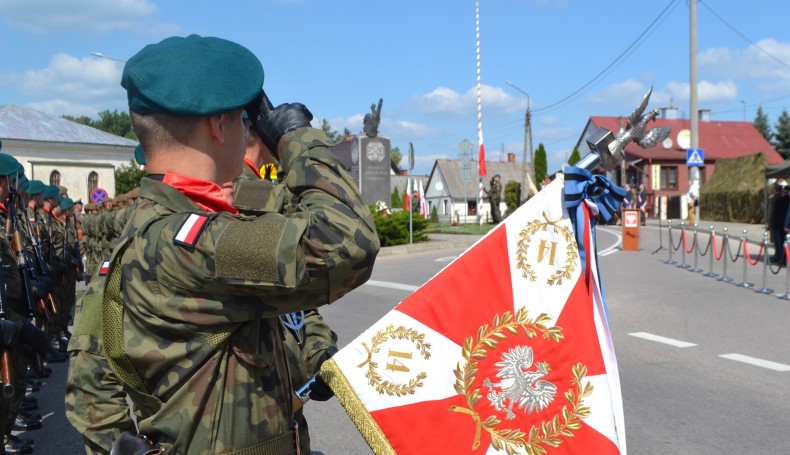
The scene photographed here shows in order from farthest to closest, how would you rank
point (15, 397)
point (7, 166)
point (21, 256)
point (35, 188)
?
point (35, 188), point (21, 256), point (7, 166), point (15, 397)

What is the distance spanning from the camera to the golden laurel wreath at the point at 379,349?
2.28 m

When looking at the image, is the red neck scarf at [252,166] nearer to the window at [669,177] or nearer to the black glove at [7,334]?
the black glove at [7,334]

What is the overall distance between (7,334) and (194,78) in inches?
124

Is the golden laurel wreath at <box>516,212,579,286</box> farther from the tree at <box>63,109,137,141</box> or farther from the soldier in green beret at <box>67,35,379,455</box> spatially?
the tree at <box>63,109,137,141</box>

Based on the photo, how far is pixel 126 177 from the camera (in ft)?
161

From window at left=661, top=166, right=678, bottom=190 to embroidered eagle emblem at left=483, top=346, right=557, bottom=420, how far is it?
2242 inches

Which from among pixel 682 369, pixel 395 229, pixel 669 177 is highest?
pixel 669 177

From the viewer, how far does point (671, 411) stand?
231 inches

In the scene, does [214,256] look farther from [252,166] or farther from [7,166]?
[7,166]

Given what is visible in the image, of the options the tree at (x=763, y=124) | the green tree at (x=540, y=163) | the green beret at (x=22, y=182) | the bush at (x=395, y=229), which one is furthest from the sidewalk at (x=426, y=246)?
the tree at (x=763, y=124)

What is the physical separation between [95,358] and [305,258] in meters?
0.97

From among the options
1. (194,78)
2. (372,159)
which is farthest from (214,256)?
(372,159)

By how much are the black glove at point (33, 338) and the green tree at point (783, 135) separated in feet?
226

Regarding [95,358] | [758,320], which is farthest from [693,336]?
[95,358]
